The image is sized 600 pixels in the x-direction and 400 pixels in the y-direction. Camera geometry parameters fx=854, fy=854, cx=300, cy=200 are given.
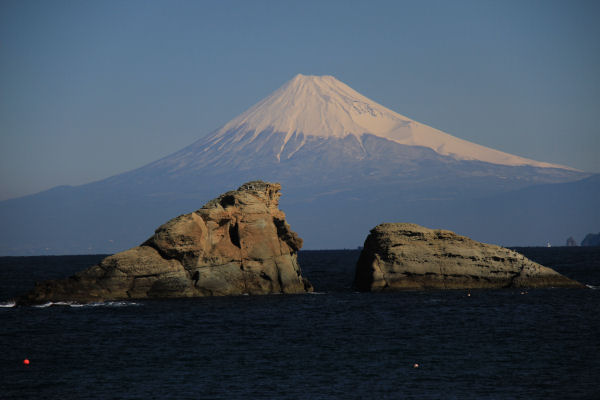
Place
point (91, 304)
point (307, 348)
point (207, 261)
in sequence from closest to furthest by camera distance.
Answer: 1. point (307, 348)
2. point (91, 304)
3. point (207, 261)

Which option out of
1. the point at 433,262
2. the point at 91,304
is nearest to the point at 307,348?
the point at 91,304

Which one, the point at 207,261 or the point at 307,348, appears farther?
the point at 207,261

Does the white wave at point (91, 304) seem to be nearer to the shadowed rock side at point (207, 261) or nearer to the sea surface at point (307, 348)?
the sea surface at point (307, 348)

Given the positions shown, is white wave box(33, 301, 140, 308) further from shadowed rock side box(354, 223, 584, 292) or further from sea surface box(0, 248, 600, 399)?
shadowed rock side box(354, 223, 584, 292)

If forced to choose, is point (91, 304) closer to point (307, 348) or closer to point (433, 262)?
point (307, 348)

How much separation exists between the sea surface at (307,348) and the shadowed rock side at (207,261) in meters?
1.69

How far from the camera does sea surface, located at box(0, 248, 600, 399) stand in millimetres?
30656

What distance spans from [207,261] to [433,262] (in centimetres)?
1654

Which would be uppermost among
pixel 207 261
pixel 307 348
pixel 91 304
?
pixel 207 261

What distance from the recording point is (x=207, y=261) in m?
58.6

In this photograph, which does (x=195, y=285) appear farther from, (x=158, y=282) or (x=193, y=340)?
(x=193, y=340)

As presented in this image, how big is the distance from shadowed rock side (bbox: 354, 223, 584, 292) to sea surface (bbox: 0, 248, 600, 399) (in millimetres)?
2439

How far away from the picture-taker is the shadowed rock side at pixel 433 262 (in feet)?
202

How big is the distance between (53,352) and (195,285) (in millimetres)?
20650
